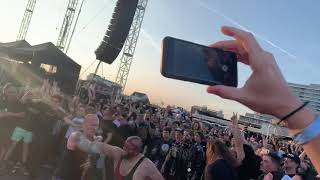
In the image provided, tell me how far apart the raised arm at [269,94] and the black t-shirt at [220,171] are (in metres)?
4.07

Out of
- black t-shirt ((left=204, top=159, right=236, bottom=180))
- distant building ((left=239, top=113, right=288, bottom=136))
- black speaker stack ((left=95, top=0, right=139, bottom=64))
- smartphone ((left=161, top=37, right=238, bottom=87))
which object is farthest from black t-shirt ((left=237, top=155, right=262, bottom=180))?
smartphone ((left=161, top=37, right=238, bottom=87))

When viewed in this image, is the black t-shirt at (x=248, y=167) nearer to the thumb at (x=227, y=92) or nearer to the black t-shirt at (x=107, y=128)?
the black t-shirt at (x=107, y=128)

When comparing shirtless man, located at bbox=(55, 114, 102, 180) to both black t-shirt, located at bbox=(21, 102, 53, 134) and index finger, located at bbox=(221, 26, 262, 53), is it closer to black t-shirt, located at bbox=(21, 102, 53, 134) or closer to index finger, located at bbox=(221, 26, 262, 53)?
black t-shirt, located at bbox=(21, 102, 53, 134)

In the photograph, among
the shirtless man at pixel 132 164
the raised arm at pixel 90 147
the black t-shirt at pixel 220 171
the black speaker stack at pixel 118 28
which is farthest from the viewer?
the black speaker stack at pixel 118 28

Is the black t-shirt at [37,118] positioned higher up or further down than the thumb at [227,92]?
further down

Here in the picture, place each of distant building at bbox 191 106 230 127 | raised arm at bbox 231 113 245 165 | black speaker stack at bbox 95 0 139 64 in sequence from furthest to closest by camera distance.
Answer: distant building at bbox 191 106 230 127, black speaker stack at bbox 95 0 139 64, raised arm at bbox 231 113 245 165

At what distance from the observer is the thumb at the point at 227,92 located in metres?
1.34

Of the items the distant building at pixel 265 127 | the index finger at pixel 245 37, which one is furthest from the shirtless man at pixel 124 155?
the index finger at pixel 245 37

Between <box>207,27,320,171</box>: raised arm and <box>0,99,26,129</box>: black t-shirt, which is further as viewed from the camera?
<box>0,99,26,129</box>: black t-shirt

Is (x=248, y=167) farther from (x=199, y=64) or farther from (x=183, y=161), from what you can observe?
(x=199, y=64)

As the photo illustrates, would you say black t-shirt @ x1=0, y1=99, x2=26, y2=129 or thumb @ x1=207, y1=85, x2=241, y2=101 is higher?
thumb @ x1=207, y1=85, x2=241, y2=101

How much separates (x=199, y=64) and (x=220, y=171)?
153 inches

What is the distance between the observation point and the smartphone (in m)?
1.60

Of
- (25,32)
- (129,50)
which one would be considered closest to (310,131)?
(129,50)
